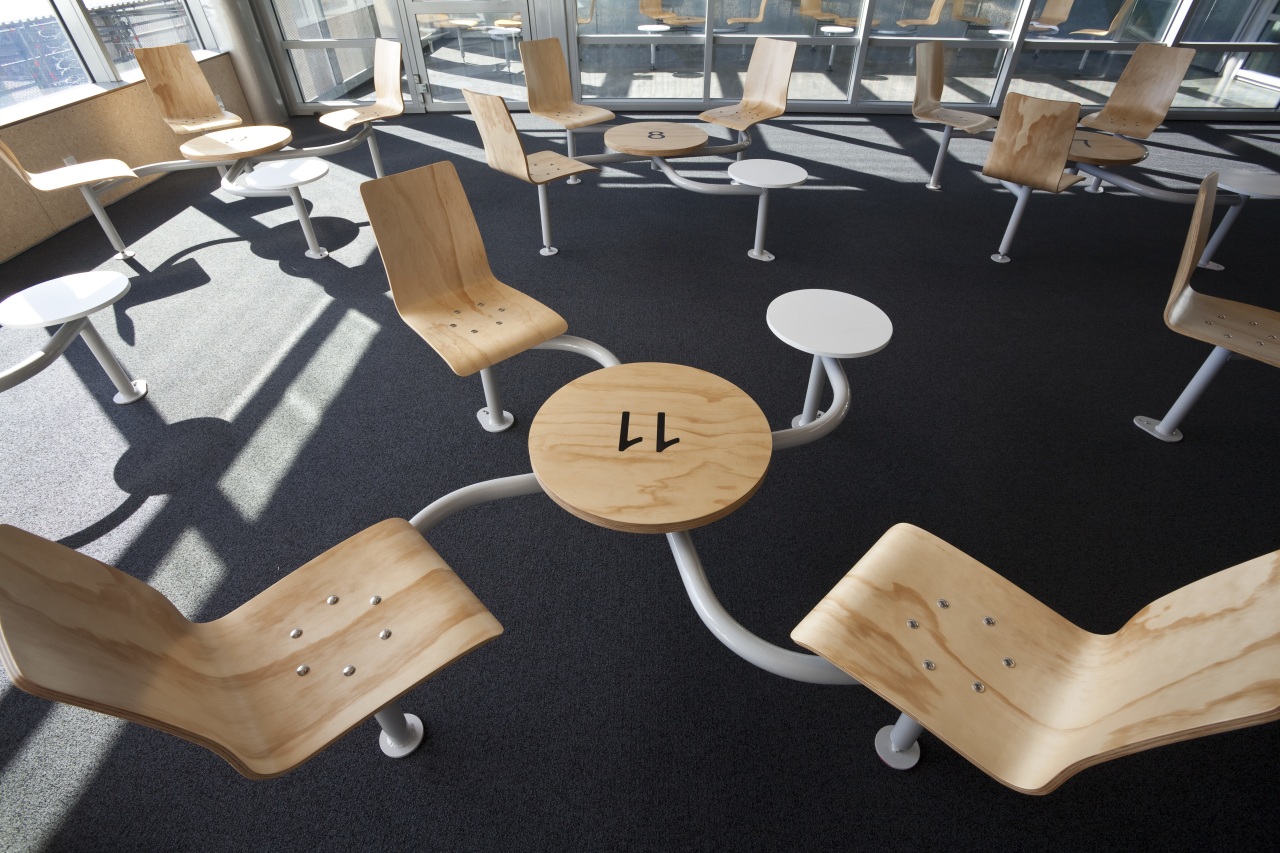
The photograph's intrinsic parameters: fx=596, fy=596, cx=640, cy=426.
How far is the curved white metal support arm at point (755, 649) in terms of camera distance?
1.14m

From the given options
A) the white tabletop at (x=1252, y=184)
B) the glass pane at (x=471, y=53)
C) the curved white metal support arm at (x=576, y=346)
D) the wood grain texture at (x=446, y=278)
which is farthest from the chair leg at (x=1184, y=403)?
the glass pane at (x=471, y=53)

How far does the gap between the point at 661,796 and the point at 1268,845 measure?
1339 mm

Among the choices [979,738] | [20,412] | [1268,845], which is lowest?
[1268,845]

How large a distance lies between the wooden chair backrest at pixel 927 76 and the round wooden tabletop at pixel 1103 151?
106cm

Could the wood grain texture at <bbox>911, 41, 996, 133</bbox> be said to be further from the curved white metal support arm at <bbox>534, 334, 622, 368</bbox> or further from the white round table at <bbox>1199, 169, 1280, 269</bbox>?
the curved white metal support arm at <bbox>534, 334, 622, 368</bbox>

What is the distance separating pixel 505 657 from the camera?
1646 millimetres

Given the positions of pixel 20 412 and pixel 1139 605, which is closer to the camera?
pixel 1139 605

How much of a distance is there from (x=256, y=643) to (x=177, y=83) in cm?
494

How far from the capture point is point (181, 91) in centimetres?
429

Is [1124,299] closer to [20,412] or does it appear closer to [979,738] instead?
[979,738]

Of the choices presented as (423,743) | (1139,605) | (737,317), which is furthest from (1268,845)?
(737,317)

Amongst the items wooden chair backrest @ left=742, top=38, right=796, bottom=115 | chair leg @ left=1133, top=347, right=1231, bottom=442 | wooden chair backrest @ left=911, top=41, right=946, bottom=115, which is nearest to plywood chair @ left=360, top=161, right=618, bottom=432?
chair leg @ left=1133, top=347, right=1231, bottom=442

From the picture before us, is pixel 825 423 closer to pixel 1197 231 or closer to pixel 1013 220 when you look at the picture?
pixel 1197 231

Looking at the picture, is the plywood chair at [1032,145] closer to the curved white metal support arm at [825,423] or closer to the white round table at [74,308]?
the curved white metal support arm at [825,423]
